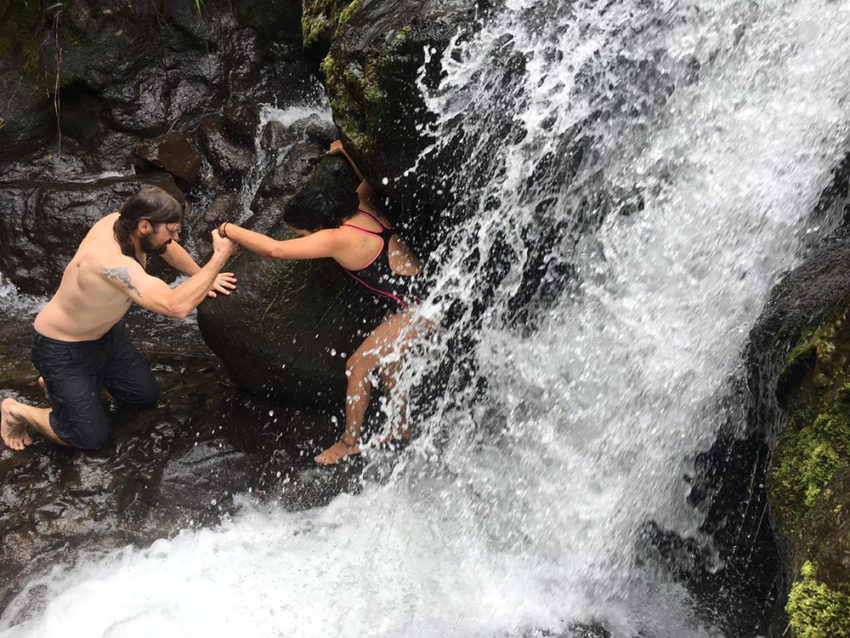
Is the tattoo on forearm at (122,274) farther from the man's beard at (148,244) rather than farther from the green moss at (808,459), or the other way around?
the green moss at (808,459)

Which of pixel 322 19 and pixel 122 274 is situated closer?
pixel 122 274

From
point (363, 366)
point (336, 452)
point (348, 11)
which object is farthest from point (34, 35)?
point (336, 452)

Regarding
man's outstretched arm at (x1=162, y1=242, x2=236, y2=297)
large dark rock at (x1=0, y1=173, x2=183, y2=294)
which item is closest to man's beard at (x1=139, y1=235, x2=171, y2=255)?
man's outstretched arm at (x1=162, y1=242, x2=236, y2=297)

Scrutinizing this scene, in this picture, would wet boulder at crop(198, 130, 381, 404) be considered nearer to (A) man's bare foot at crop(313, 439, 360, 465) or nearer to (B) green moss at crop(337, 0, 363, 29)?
(A) man's bare foot at crop(313, 439, 360, 465)

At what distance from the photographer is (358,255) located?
14.5ft

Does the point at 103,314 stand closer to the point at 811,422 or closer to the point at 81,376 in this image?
the point at 81,376

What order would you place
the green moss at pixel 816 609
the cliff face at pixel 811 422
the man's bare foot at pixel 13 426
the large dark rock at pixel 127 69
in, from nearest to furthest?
the green moss at pixel 816 609 → the cliff face at pixel 811 422 → the man's bare foot at pixel 13 426 → the large dark rock at pixel 127 69

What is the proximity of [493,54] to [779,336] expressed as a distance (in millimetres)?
2107

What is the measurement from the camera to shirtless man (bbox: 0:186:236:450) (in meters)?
4.06

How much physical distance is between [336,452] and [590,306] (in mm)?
1969

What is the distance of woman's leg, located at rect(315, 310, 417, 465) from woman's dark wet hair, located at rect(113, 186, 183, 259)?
4.67ft

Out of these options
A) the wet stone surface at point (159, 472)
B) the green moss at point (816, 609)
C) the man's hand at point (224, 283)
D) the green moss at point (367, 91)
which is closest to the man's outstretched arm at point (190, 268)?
the man's hand at point (224, 283)

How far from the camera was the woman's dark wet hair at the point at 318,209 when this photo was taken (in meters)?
4.26

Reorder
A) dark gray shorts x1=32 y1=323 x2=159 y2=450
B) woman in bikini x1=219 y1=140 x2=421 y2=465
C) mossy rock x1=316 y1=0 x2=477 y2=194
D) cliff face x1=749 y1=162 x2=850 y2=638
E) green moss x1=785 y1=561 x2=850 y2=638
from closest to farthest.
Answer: green moss x1=785 y1=561 x2=850 y2=638 < cliff face x1=749 y1=162 x2=850 y2=638 < mossy rock x1=316 y1=0 x2=477 y2=194 < woman in bikini x1=219 y1=140 x2=421 y2=465 < dark gray shorts x1=32 y1=323 x2=159 y2=450
